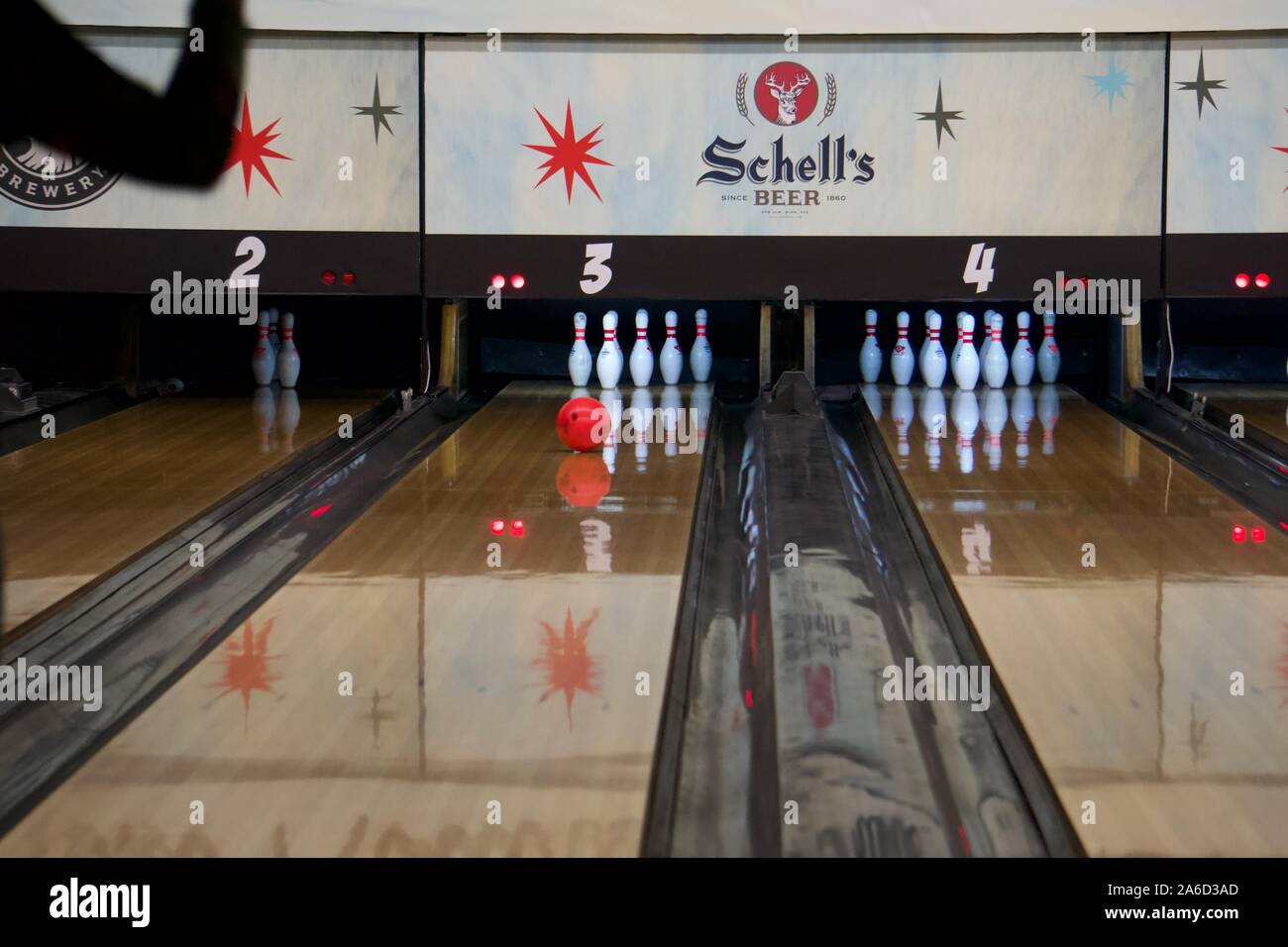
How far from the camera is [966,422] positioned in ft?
13.8

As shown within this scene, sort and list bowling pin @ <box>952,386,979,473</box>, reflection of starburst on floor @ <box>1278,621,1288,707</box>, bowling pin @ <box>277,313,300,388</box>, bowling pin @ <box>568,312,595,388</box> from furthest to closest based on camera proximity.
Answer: bowling pin @ <box>277,313,300,388</box>, bowling pin @ <box>568,312,595,388</box>, bowling pin @ <box>952,386,979,473</box>, reflection of starburst on floor @ <box>1278,621,1288,707</box>

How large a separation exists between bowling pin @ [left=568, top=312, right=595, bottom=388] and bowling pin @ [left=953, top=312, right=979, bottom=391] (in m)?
1.16

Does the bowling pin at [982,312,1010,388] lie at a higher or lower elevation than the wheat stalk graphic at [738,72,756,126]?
lower

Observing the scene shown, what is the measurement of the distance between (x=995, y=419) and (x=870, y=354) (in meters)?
0.63

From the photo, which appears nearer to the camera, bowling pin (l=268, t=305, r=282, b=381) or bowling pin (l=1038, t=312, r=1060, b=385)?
bowling pin (l=1038, t=312, r=1060, b=385)

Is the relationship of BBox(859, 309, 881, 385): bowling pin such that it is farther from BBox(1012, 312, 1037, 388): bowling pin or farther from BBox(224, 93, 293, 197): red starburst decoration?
BBox(224, 93, 293, 197): red starburst decoration

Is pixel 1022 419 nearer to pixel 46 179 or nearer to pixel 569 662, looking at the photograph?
pixel 569 662

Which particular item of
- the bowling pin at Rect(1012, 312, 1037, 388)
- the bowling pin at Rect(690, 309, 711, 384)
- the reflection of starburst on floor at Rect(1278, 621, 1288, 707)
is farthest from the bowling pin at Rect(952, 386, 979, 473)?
the reflection of starburst on floor at Rect(1278, 621, 1288, 707)

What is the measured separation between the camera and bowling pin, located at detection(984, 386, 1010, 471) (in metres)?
3.73

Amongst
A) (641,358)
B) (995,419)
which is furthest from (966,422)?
(641,358)

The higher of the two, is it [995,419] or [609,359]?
[609,359]

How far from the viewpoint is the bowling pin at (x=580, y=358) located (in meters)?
4.76

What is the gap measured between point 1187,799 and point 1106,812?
0.37 ft

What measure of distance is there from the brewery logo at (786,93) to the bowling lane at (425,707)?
156 cm
